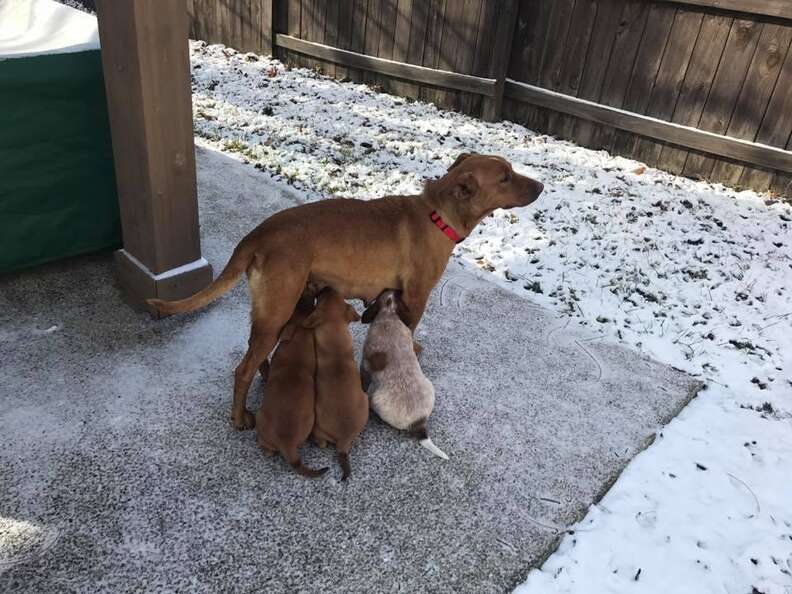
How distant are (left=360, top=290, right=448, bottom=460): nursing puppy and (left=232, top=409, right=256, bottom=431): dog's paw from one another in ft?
1.91

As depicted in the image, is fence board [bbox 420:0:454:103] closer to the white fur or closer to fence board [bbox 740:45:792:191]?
fence board [bbox 740:45:792:191]

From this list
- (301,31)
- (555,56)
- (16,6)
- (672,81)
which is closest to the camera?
(16,6)

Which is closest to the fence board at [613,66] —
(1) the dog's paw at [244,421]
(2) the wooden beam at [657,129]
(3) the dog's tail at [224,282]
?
(2) the wooden beam at [657,129]

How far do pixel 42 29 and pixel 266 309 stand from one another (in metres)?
2.79

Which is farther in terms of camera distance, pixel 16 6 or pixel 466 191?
pixel 16 6

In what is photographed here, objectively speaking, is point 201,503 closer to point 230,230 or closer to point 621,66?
point 230,230

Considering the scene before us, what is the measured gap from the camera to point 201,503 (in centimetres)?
251

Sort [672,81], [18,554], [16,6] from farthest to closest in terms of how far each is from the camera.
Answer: [672,81]
[16,6]
[18,554]

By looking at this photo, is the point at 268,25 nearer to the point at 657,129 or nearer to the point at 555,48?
the point at 555,48

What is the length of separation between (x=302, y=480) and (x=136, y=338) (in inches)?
55.8

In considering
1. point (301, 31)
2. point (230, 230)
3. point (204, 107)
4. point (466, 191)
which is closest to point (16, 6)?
point (230, 230)

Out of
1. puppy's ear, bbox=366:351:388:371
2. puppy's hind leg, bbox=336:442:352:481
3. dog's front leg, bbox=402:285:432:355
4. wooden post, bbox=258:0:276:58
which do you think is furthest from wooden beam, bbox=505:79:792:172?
puppy's hind leg, bbox=336:442:352:481

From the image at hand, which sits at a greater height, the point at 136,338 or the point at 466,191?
the point at 466,191

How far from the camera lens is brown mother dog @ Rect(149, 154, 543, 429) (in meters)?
2.81
